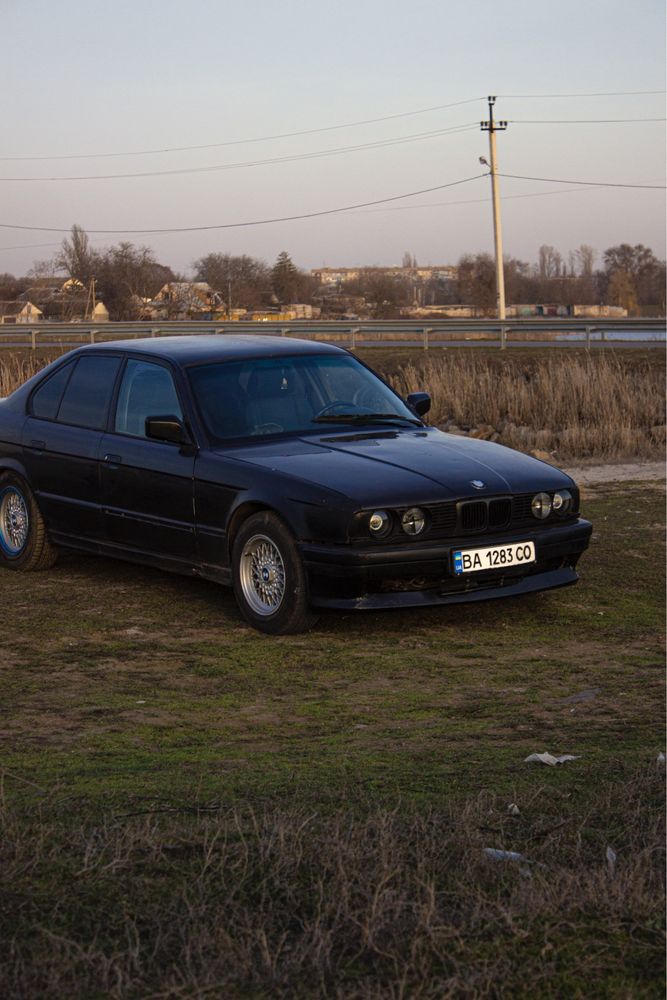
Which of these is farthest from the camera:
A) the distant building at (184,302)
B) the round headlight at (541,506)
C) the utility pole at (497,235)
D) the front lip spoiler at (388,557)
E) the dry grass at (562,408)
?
the distant building at (184,302)

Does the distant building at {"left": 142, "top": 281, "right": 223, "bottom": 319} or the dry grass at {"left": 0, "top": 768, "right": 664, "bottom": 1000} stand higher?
the distant building at {"left": 142, "top": 281, "right": 223, "bottom": 319}

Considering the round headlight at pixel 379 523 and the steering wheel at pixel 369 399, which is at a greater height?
the steering wheel at pixel 369 399

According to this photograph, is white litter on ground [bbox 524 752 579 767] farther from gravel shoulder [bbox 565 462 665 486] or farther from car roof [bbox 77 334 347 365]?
gravel shoulder [bbox 565 462 665 486]

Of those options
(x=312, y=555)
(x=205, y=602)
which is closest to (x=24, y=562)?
(x=205, y=602)

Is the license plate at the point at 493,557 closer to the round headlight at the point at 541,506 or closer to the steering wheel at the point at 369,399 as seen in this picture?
the round headlight at the point at 541,506

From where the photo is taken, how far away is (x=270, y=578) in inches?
285

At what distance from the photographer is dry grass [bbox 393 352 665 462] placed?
18531 mm

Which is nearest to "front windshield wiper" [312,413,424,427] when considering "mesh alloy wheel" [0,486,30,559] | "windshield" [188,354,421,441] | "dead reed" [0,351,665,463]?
"windshield" [188,354,421,441]

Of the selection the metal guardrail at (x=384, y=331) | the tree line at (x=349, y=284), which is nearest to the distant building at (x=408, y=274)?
the tree line at (x=349, y=284)

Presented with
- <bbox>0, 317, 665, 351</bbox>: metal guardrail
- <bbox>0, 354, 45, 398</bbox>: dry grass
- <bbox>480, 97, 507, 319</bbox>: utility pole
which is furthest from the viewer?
<bbox>480, 97, 507, 319</bbox>: utility pole

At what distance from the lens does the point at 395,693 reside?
6.02 meters

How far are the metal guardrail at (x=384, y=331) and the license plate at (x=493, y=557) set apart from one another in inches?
979

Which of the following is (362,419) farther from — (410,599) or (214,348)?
(410,599)

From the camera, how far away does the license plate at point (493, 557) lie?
23.1ft
